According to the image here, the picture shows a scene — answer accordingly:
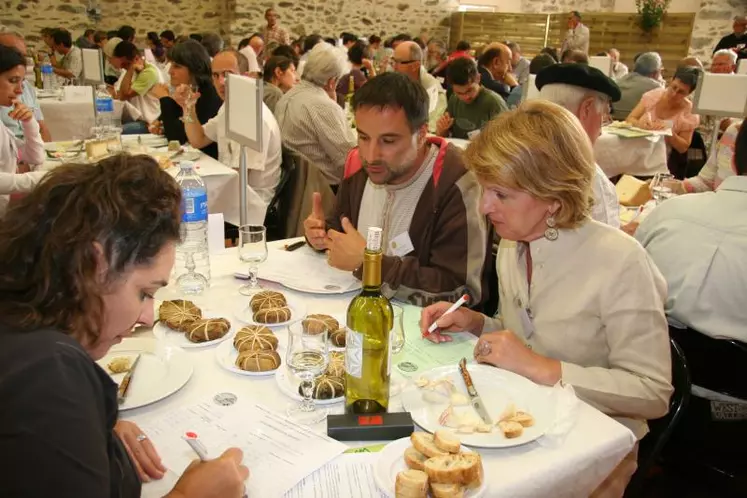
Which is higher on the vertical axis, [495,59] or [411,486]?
[495,59]

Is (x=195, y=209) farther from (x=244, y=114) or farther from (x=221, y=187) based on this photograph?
(x=221, y=187)

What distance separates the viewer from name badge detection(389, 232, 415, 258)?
2035 mm

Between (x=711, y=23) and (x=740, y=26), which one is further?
(x=711, y=23)

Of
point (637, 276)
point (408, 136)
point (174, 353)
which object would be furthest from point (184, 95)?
point (637, 276)

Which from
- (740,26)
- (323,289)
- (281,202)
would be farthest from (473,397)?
(740,26)

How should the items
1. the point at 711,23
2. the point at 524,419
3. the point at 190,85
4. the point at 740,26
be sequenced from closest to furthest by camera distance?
the point at 524,419 → the point at 190,85 → the point at 740,26 → the point at 711,23

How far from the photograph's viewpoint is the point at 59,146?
4.11 metres

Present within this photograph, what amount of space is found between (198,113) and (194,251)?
2.47 meters

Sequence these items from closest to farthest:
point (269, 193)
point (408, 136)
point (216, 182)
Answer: point (408, 136), point (216, 182), point (269, 193)

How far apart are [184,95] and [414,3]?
399 inches

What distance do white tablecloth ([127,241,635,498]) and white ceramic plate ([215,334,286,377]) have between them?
1 centimetres

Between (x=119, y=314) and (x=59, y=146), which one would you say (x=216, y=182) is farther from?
(x=119, y=314)

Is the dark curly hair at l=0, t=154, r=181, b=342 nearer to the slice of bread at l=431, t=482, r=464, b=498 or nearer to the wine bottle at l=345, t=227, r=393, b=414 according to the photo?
the wine bottle at l=345, t=227, r=393, b=414

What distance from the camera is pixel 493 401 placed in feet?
4.27
